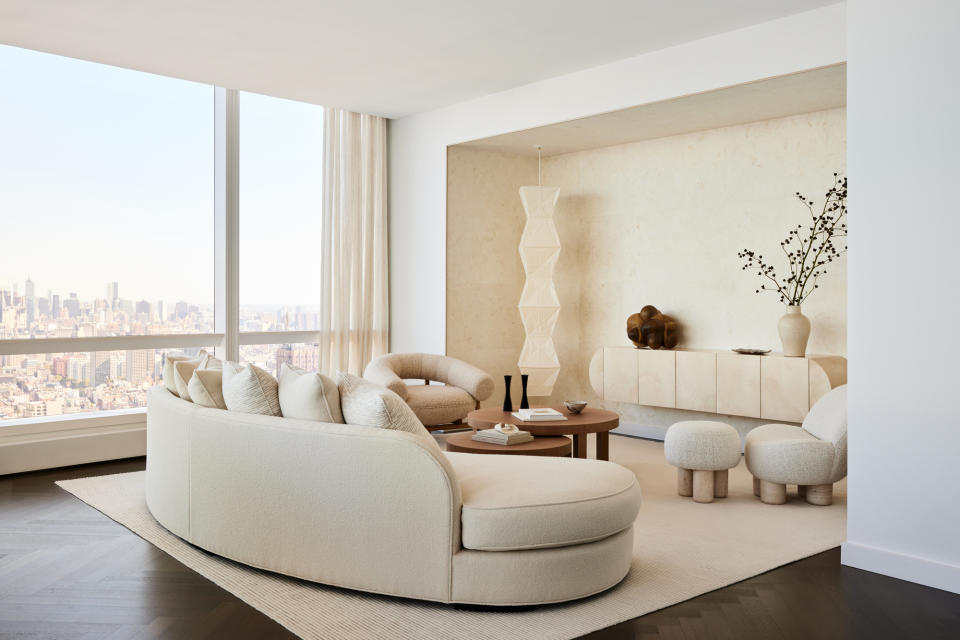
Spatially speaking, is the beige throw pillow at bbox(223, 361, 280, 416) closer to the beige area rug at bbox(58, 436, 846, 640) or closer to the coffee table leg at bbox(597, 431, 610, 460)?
the beige area rug at bbox(58, 436, 846, 640)

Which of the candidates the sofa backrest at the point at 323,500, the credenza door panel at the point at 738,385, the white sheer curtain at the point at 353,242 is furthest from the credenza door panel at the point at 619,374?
the sofa backrest at the point at 323,500

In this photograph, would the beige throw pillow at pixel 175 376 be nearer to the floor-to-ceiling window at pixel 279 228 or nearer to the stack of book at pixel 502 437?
the stack of book at pixel 502 437

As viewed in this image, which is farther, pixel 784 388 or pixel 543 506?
pixel 784 388

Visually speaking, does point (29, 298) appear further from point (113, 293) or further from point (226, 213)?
point (226, 213)

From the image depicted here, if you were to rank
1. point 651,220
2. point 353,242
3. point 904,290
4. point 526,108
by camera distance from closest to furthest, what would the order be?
1. point 904,290
2. point 526,108
3. point 651,220
4. point 353,242

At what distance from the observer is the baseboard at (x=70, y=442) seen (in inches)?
204

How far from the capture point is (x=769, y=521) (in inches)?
162

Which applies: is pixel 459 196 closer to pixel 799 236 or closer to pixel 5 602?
pixel 799 236

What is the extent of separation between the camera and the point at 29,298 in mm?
5438

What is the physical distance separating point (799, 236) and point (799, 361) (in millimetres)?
1044

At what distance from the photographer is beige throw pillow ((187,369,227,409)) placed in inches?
141

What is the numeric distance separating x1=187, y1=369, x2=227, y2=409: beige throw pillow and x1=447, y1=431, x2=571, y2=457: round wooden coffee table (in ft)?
4.30

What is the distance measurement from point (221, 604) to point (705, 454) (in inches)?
106

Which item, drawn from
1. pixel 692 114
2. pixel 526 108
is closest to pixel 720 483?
pixel 692 114
